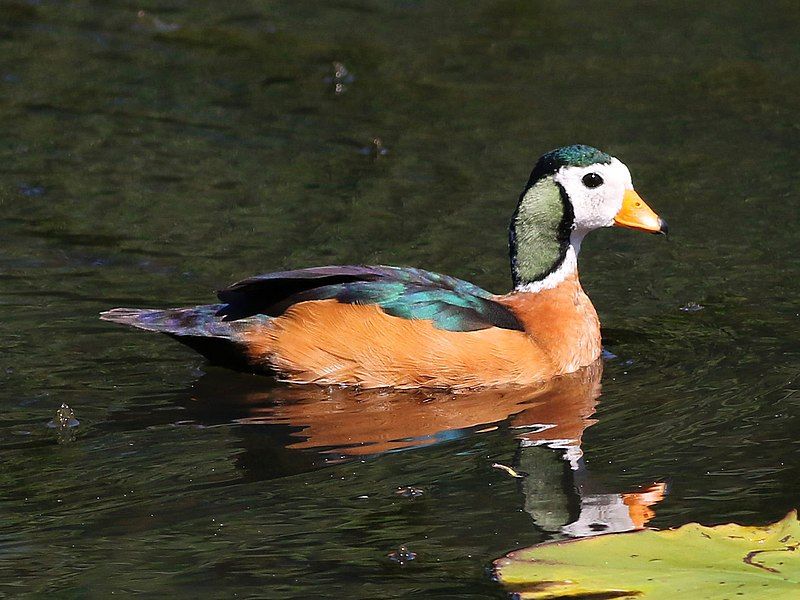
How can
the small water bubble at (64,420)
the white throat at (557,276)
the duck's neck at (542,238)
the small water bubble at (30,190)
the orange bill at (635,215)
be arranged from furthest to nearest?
the small water bubble at (30,190) → the white throat at (557,276) → the duck's neck at (542,238) → the orange bill at (635,215) → the small water bubble at (64,420)

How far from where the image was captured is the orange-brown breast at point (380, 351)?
8422mm

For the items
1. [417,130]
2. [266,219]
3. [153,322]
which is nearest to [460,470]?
[153,322]

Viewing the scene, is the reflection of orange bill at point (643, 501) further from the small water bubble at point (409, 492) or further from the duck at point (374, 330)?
the duck at point (374, 330)

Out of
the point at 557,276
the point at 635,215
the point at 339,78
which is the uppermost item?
the point at 339,78

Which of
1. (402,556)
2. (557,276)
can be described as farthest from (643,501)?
(557,276)

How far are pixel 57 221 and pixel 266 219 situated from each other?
153cm

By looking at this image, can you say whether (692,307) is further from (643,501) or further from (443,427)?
(643,501)

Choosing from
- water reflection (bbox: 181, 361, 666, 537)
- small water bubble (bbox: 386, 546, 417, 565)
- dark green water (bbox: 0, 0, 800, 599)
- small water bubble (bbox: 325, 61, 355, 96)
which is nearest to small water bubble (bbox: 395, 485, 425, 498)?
dark green water (bbox: 0, 0, 800, 599)

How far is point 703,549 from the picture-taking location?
5.33 metres

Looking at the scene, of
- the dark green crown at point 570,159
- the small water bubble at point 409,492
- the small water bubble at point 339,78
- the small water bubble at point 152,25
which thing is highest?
the small water bubble at point 152,25

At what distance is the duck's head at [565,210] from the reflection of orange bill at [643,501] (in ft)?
8.21

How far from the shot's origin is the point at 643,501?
660 centimetres

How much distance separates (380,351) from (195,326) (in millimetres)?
1105

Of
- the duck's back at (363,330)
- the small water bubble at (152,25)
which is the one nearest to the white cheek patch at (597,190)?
the duck's back at (363,330)
